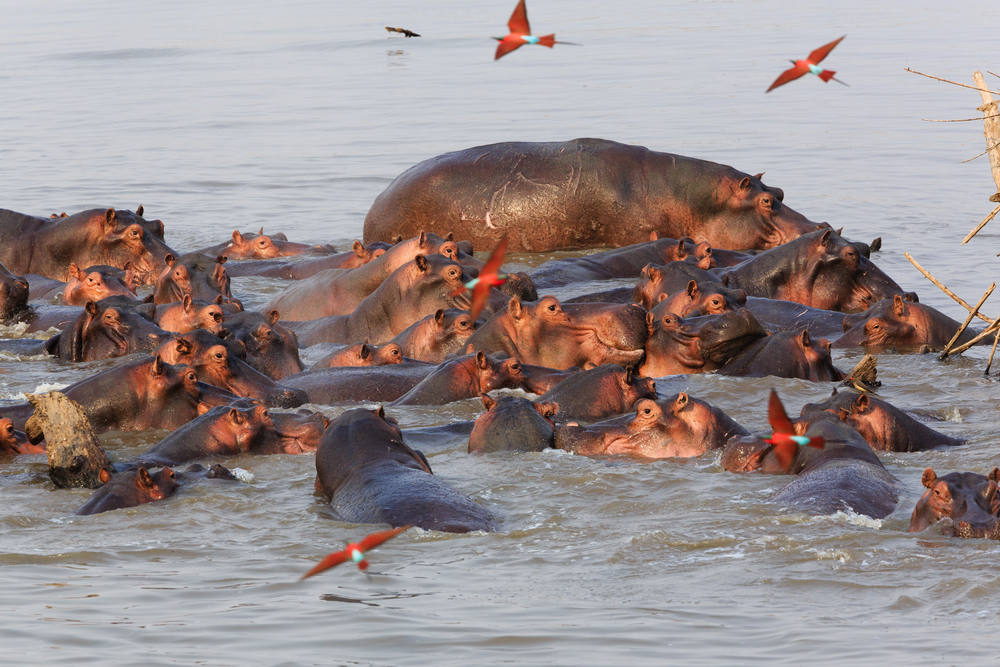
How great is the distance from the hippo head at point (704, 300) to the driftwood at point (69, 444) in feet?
13.2

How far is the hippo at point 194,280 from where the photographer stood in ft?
33.0

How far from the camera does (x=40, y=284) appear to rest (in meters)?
11.4

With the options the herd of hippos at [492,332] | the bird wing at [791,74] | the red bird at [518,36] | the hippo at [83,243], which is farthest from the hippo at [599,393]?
the hippo at [83,243]

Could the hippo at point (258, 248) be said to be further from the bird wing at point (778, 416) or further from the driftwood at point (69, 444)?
the bird wing at point (778, 416)

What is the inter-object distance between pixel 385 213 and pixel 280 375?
4.70 metres

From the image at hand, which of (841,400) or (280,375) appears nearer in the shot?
(841,400)

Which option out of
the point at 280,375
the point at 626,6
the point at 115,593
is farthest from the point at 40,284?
the point at 626,6

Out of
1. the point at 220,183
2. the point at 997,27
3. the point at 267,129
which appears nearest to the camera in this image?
the point at 220,183

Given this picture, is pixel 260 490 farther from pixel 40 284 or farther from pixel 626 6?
pixel 626 6

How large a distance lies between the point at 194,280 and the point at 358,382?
2.94 metres

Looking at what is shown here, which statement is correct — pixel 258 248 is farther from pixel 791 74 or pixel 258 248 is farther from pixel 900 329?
pixel 791 74

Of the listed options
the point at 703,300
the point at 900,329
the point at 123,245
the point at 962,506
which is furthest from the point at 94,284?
the point at 962,506

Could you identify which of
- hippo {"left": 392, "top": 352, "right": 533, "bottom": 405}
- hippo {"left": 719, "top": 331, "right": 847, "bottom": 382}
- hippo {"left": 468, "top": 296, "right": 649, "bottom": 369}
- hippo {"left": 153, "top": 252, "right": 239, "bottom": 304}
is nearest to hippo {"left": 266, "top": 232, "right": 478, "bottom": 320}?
hippo {"left": 153, "top": 252, "right": 239, "bottom": 304}

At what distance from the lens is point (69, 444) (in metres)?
6.07
